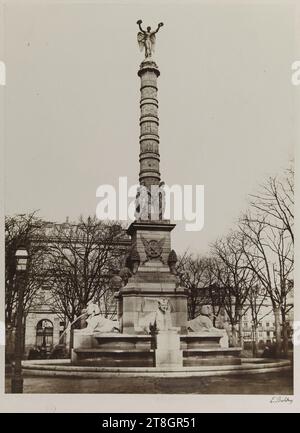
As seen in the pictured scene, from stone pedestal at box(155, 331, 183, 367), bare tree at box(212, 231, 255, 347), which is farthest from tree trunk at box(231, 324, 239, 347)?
stone pedestal at box(155, 331, 183, 367)

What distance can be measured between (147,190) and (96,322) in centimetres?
294

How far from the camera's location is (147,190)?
13945 millimetres

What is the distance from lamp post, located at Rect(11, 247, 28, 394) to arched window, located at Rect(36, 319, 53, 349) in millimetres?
1128

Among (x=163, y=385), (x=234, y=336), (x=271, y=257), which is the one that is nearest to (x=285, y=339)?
(x=271, y=257)

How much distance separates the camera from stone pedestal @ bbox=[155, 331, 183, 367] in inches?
509

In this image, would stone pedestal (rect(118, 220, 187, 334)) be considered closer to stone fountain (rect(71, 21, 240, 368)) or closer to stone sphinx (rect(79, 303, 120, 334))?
stone fountain (rect(71, 21, 240, 368))

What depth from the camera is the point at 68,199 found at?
1308 centimetres

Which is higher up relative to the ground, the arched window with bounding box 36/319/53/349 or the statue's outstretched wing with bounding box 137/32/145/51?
the statue's outstretched wing with bounding box 137/32/145/51

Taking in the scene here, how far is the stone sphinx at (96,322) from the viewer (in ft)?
45.2

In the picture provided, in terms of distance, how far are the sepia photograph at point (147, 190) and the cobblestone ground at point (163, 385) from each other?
0.10 ft
